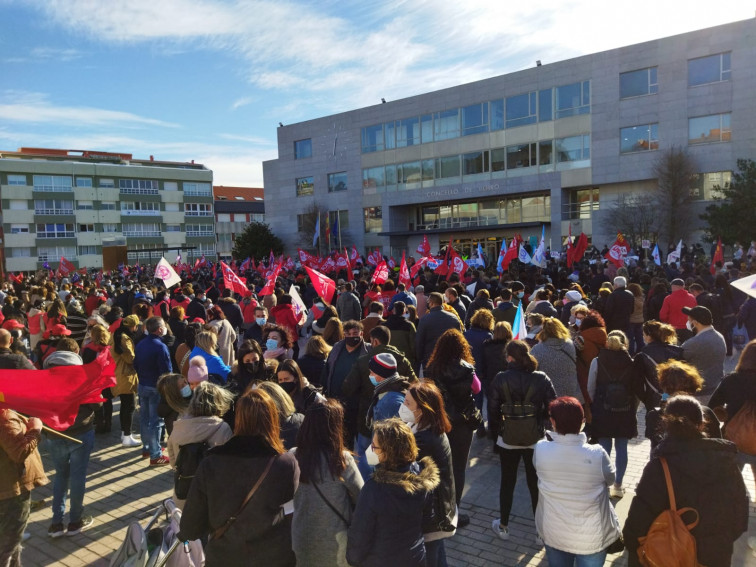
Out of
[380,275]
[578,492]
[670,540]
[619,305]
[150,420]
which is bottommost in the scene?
[150,420]

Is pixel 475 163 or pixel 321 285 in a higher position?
pixel 475 163

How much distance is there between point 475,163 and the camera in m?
42.0

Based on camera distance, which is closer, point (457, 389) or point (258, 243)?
point (457, 389)

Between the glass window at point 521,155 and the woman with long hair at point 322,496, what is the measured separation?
38.4 meters

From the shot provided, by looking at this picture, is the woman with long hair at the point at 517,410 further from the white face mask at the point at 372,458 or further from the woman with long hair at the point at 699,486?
the white face mask at the point at 372,458

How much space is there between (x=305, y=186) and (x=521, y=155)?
21.0m

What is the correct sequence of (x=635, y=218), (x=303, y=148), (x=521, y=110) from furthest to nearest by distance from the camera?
(x=303, y=148) → (x=521, y=110) → (x=635, y=218)

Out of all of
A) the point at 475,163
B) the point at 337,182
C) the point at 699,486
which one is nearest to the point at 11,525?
the point at 699,486

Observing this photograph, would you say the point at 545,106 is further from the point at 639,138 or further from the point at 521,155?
the point at 639,138

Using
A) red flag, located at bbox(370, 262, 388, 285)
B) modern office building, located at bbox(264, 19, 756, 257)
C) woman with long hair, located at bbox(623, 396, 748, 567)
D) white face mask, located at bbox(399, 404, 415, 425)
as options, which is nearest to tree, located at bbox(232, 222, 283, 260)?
modern office building, located at bbox(264, 19, 756, 257)

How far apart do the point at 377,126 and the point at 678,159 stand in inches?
920

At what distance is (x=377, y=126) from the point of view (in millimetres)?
47250

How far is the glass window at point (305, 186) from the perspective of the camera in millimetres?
51844

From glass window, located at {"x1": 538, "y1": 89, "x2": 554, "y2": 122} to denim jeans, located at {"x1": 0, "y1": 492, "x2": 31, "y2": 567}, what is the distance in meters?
38.7
